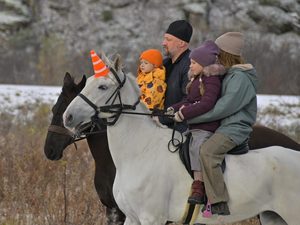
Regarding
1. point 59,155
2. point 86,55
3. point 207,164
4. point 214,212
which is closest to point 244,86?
point 207,164

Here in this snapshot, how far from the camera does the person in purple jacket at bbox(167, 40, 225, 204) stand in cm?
511

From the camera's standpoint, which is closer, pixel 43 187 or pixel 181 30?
pixel 181 30

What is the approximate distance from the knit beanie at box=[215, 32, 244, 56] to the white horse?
2.68 ft

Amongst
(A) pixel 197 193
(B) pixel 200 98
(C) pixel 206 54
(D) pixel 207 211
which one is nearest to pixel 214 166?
(A) pixel 197 193

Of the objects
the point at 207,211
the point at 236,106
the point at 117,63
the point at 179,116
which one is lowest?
the point at 207,211

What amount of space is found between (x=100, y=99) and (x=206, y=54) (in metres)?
0.95

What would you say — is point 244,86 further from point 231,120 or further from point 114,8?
point 114,8

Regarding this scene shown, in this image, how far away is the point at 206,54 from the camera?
5.24 m

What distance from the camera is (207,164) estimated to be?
5027 millimetres

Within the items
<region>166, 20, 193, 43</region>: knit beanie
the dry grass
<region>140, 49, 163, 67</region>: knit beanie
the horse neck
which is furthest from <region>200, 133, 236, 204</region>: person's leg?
the dry grass

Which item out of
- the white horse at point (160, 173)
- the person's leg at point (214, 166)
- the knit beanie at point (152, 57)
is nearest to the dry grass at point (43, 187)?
the white horse at point (160, 173)

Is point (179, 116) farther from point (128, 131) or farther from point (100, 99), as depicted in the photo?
point (100, 99)

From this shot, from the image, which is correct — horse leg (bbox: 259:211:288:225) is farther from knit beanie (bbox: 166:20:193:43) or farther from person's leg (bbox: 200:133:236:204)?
knit beanie (bbox: 166:20:193:43)

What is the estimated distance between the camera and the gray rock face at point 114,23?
3631 cm
